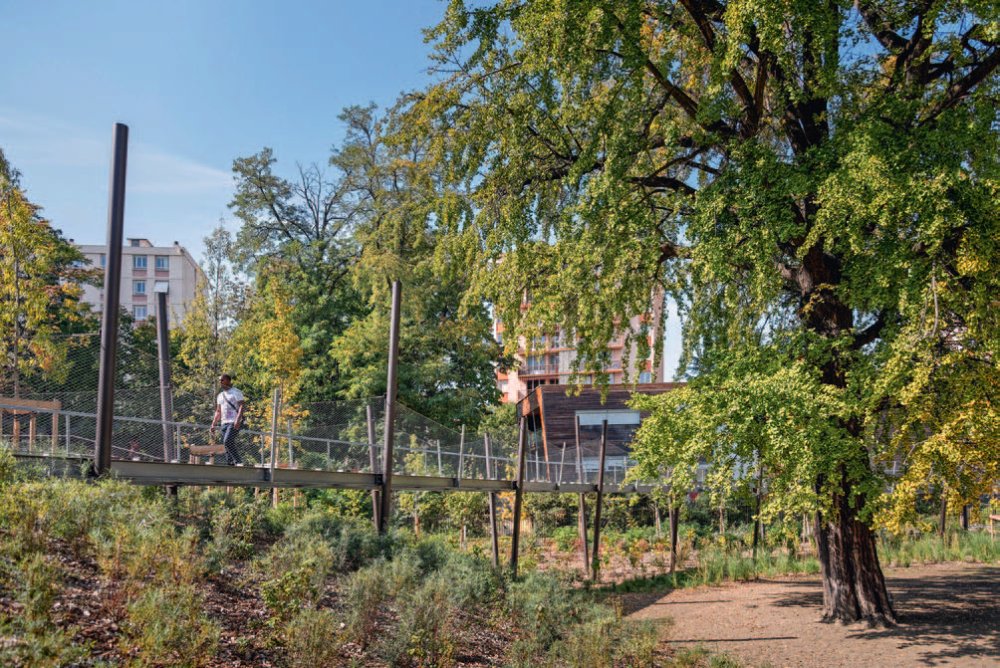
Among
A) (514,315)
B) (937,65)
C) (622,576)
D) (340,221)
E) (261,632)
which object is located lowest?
(622,576)

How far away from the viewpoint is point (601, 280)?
1303 cm

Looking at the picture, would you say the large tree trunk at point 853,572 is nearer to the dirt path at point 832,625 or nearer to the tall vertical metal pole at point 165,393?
the dirt path at point 832,625

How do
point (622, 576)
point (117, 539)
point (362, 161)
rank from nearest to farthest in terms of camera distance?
1. point (117, 539)
2. point (622, 576)
3. point (362, 161)

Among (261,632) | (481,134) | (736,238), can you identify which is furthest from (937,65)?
(261,632)

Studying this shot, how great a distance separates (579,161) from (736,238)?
2622 mm

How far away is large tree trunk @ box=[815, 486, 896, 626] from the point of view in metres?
13.2

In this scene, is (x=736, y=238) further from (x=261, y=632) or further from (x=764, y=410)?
(x=261, y=632)

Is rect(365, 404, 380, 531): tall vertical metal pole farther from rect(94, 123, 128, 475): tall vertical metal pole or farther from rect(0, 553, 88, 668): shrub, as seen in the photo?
rect(0, 553, 88, 668): shrub

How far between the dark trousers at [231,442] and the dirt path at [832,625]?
22.6ft

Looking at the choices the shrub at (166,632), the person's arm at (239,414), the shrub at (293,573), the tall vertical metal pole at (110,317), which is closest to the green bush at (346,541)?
the shrub at (293,573)

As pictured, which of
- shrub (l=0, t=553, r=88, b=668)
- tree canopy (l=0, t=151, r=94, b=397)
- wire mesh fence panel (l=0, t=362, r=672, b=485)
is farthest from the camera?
tree canopy (l=0, t=151, r=94, b=397)

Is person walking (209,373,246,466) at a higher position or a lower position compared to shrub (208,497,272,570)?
higher

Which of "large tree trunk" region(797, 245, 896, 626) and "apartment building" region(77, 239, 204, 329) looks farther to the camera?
"apartment building" region(77, 239, 204, 329)

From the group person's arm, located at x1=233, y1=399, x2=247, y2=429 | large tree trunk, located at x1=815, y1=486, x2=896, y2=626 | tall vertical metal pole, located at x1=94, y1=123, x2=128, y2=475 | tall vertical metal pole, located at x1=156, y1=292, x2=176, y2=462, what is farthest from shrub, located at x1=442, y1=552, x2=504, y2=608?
large tree trunk, located at x1=815, y1=486, x2=896, y2=626
